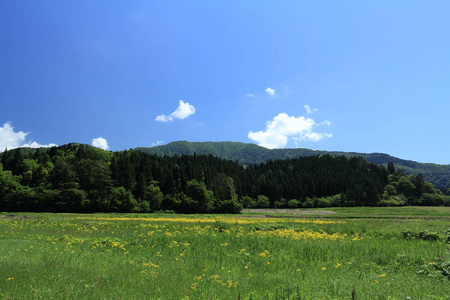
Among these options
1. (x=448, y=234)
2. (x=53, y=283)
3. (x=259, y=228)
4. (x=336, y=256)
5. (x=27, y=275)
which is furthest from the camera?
(x=259, y=228)

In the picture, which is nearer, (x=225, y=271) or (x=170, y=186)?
(x=225, y=271)

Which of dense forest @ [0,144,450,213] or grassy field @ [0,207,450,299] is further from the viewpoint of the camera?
dense forest @ [0,144,450,213]

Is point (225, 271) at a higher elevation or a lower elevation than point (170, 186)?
lower

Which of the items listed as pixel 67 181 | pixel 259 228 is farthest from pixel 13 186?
pixel 259 228

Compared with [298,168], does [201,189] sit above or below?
below

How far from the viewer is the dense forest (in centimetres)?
7019

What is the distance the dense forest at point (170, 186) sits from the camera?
70188mm

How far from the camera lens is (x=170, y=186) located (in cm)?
9431

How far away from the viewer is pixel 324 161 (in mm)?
192000

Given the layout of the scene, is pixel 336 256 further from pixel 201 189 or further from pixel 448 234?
pixel 201 189

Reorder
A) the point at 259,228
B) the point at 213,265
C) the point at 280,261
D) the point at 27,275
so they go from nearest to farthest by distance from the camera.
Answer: the point at 27,275 → the point at 213,265 → the point at 280,261 → the point at 259,228

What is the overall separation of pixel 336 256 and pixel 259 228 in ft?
37.6

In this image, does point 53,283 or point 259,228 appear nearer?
point 53,283

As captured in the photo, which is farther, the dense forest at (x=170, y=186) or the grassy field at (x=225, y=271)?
the dense forest at (x=170, y=186)
